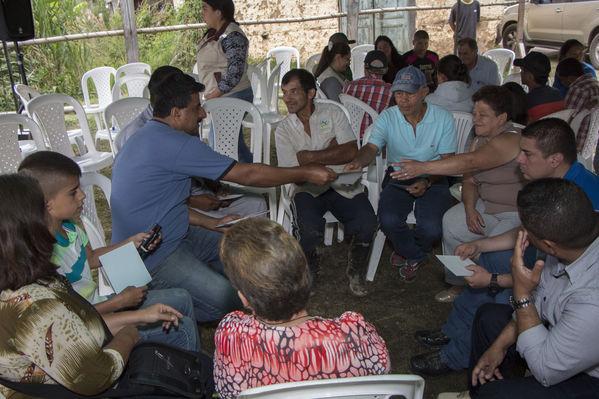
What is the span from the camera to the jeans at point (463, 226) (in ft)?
9.72

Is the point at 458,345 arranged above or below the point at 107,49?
below

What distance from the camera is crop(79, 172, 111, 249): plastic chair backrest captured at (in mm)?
2627

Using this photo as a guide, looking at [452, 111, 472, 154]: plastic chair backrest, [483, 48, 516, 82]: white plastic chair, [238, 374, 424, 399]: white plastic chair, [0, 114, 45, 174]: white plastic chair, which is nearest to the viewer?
[238, 374, 424, 399]: white plastic chair

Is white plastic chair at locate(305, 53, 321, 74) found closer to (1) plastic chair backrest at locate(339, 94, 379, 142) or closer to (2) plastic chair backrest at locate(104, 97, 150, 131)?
(1) plastic chair backrest at locate(339, 94, 379, 142)

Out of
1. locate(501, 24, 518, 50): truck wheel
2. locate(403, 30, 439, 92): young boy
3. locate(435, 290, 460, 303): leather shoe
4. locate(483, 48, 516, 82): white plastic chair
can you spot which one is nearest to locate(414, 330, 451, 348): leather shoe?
locate(435, 290, 460, 303): leather shoe

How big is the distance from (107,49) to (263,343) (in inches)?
440

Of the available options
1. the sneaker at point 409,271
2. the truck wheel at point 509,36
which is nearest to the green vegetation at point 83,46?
the truck wheel at point 509,36

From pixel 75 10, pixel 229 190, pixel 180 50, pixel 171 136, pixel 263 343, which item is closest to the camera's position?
pixel 263 343

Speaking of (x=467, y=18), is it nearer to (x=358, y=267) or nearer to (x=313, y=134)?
(x=313, y=134)

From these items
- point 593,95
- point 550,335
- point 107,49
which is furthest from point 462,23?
point 550,335

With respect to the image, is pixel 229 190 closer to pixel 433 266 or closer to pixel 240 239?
pixel 433 266

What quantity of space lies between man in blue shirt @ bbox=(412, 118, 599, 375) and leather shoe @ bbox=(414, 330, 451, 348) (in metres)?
0.01

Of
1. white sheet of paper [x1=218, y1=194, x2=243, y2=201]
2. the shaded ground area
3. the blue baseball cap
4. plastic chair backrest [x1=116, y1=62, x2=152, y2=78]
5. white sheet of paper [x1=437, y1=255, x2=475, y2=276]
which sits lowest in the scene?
the shaded ground area

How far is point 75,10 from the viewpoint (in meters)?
10.6
